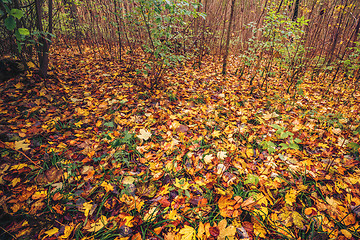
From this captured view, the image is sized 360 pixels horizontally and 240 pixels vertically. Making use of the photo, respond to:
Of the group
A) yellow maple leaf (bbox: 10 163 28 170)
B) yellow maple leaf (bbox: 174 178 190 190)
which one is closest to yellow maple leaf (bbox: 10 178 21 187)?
yellow maple leaf (bbox: 10 163 28 170)

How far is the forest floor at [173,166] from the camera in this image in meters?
1.28

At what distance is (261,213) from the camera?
1.33 metres

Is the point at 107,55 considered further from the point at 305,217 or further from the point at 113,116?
the point at 305,217

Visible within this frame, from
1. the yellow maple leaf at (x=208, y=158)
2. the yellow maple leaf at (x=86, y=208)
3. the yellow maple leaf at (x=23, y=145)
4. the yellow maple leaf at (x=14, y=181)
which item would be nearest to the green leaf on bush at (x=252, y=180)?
the yellow maple leaf at (x=208, y=158)

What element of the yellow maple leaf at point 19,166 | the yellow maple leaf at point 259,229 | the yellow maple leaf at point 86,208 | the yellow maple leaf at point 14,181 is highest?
the yellow maple leaf at point 259,229

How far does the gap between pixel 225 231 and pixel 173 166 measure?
0.79 metres

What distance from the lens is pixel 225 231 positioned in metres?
1.21

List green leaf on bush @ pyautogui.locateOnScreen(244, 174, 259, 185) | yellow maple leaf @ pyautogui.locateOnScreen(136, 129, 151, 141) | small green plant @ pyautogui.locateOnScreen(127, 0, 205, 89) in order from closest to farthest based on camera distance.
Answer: green leaf on bush @ pyautogui.locateOnScreen(244, 174, 259, 185), yellow maple leaf @ pyautogui.locateOnScreen(136, 129, 151, 141), small green plant @ pyautogui.locateOnScreen(127, 0, 205, 89)

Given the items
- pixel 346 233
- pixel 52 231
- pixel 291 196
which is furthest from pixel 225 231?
pixel 52 231

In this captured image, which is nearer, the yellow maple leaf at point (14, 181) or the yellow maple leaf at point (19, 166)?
the yellow maple leaf at point (14, 181)

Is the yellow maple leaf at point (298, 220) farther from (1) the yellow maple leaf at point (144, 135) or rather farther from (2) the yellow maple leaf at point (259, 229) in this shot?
(1) the yellow maple leaf at point (144, 135)

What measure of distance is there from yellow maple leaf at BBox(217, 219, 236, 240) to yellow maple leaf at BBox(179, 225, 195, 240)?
0.67 ft

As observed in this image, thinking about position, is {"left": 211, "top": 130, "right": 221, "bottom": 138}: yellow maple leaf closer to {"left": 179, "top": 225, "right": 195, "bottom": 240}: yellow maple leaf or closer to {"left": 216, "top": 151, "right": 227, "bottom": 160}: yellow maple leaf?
{"left": 216, "top": 151, "right": 227, "bottom": 160}: yellow maple leaf

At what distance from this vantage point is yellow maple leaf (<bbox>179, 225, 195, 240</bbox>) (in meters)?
1.20
